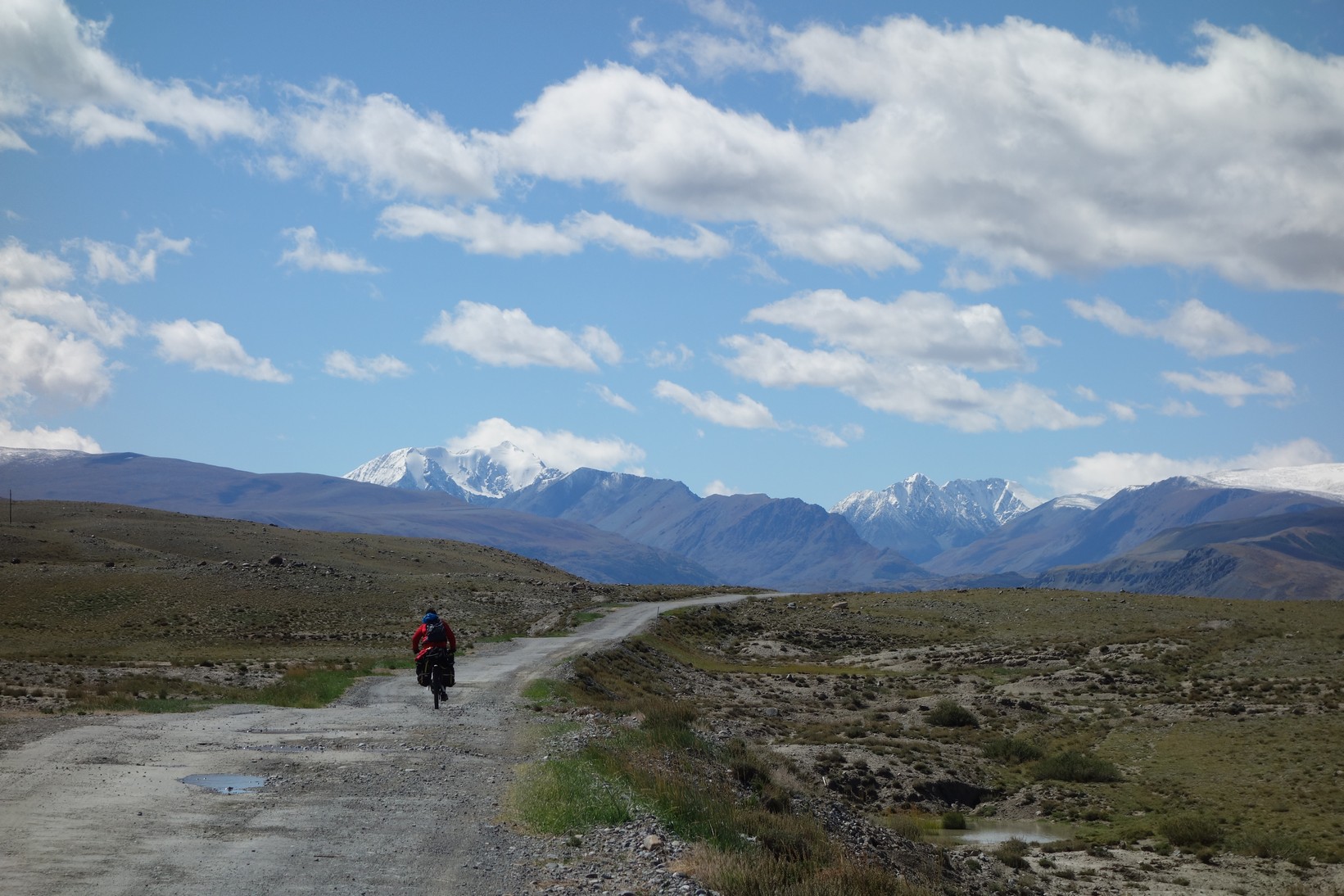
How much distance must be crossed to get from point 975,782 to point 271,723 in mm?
23705

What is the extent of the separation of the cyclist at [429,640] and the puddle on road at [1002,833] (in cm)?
1479

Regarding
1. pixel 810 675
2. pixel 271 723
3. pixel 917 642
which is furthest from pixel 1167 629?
pixel 271 723

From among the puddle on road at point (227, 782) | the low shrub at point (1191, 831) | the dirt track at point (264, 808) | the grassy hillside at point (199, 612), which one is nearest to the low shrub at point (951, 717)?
the low shrub at point (1191, 831)

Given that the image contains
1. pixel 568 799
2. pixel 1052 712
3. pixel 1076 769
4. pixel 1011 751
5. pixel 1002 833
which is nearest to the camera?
pixel 568 799

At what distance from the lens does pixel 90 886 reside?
1129cm

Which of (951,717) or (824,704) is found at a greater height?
(951,717)

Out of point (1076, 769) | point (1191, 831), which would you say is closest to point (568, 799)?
point (1191, 831)

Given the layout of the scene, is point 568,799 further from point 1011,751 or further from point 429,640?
point 1011,751

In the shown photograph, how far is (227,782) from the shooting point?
691 inches

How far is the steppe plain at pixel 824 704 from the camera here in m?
21.8

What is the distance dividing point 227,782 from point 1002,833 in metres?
23.1

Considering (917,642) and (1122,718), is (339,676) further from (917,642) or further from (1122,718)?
Answer: (917,642)

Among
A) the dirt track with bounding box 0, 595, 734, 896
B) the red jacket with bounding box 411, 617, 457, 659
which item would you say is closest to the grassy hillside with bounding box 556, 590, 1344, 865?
the red jacket with bounding box 411, 617, 457, 659

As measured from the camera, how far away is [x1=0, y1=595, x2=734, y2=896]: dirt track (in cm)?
1221
